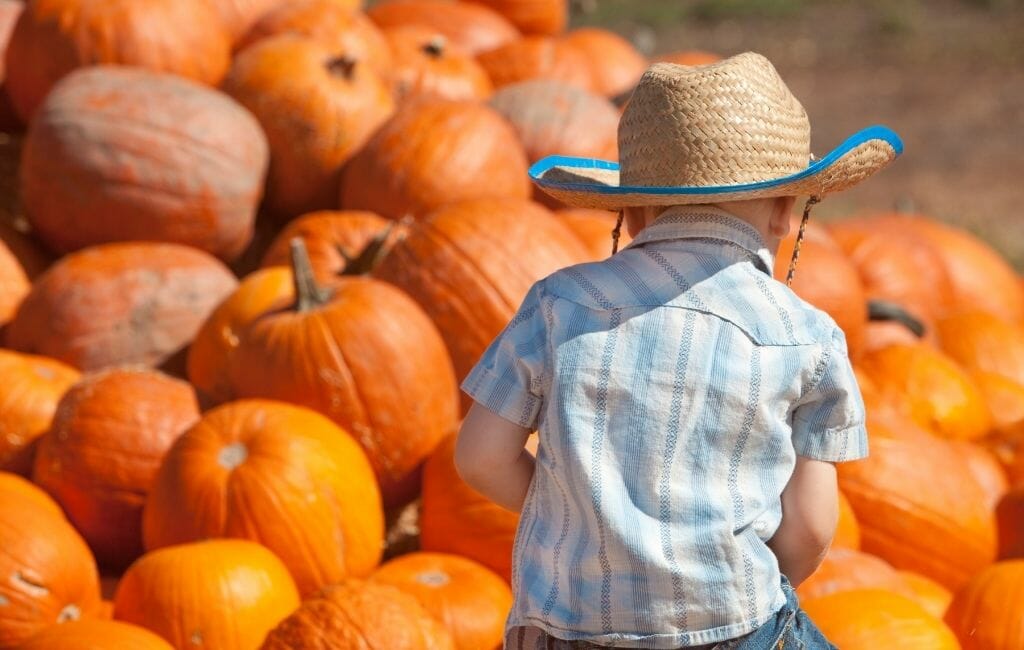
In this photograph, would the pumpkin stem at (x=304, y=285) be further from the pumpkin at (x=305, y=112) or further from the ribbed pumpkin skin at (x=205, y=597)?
the pumpkin at (x=305, y=112)

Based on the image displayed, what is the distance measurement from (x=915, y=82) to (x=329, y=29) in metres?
11.1

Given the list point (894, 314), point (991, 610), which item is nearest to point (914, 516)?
point (991, 610)

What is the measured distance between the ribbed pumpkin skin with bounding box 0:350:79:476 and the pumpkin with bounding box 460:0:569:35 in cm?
381

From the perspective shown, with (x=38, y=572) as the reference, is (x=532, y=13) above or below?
above

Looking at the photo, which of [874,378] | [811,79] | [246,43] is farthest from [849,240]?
[811,79]

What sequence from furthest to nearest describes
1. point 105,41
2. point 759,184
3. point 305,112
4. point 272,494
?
1. point 105,41
2. point 305,112
3. point 272,494
4. point 759,184

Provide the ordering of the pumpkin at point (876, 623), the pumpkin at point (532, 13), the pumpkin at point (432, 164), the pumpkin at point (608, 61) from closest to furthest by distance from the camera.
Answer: the pumpkin at point (876, 623) < the pumpkin at point (432, 164) < the pumpkin at point (608, 61) < the pumpkin at point (532, 13)

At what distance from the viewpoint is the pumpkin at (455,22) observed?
641cm

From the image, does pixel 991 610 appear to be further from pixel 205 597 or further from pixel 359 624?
pixel 205 597

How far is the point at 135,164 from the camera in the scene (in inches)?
171

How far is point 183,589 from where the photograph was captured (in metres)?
2.82

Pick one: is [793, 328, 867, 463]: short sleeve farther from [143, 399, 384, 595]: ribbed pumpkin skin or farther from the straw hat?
[143, 399, 384, 595]: ribbed pumpkin skin

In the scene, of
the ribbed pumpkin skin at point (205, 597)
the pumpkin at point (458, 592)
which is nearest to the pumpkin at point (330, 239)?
the pumpkin at point (458, 592)

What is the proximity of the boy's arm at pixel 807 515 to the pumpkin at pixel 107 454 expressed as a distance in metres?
1.94
